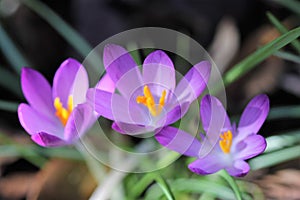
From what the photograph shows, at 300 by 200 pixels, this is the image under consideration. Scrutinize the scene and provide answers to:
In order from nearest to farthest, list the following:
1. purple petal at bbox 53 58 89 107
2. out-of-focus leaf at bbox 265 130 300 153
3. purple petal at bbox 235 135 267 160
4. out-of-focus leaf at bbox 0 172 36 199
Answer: purple petal at bbox 235 135 267 160, purple petal at bbox 53 58 89 107, out-of-focus leaf at bbox 265 130 300 153, out-of-focus leaf at bbox 0 172 36 199

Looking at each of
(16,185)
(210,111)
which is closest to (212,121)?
(210,111)

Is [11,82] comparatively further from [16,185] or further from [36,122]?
[36,122]

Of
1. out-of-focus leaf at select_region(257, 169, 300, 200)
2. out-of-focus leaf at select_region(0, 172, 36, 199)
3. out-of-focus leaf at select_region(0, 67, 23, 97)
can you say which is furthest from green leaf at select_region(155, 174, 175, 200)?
out-of-focus leaf at select_region(0, 67, 23, 97)

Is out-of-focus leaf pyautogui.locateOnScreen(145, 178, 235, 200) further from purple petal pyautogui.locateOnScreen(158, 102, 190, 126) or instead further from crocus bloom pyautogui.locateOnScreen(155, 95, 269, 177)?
purple petal pyautogui.locateOnScreen(158, 102, 190, 126)

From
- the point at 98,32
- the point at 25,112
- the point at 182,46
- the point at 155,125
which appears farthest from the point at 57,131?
the point at 98,32

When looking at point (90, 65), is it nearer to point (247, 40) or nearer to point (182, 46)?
point (182, 46)

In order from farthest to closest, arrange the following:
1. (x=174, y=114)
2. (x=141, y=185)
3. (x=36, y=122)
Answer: (x=141, y=185) → (x=36, y=122) → (x=174, y=114)

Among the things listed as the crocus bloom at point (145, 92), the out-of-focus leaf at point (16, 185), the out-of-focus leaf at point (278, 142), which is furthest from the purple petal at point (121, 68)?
the out-of-focus leaf at point (16, 185)
